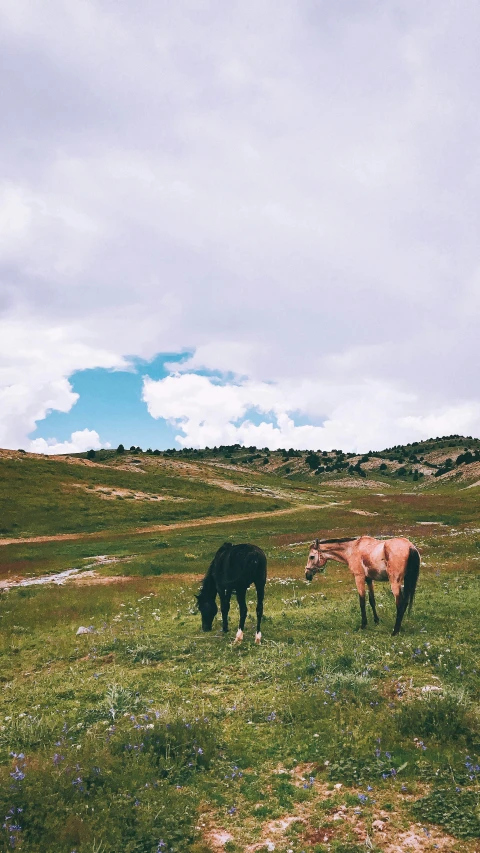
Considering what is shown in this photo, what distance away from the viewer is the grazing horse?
1502 centimetres

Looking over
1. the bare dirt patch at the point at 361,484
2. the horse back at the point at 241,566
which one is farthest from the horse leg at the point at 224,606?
the bare dirt patch at the point at 361,484

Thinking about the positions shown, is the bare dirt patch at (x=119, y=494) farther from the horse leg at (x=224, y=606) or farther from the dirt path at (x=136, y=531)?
the horse leg at (x=224, y=606)

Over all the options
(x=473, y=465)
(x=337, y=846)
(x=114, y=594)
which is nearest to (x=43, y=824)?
(x=337, y=846)

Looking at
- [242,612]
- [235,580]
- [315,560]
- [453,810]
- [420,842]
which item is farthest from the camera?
[315,560]

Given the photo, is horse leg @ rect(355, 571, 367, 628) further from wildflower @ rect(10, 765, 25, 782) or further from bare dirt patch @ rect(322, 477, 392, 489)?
bare dirt patch @ rect(322, 477, 392, 489)

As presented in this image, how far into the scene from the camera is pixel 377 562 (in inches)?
635

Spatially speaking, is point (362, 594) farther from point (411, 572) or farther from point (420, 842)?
point (420, 842)

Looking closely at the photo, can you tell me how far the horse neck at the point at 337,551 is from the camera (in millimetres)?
17797

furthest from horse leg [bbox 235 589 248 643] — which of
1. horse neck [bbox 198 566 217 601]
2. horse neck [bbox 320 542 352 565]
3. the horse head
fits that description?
horse neck [bbox 320 542 352 565]

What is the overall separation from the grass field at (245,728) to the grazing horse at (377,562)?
3.83 ft

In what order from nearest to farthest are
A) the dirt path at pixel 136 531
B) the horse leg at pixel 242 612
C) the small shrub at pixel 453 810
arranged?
the small shrub at pixel 453 810 < the horse leg at pixel 242 612 < the dirt path at pixel 136 531

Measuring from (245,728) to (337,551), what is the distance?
919 cm

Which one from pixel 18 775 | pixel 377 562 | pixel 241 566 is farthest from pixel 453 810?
pixel 241 566

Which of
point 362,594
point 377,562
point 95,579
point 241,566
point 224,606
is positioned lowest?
point 95,579
